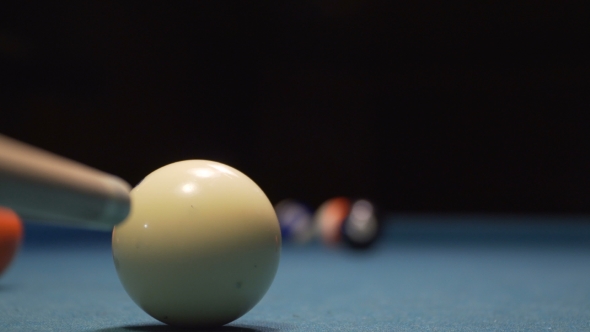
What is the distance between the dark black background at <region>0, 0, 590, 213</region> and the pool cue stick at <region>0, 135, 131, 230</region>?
8.72 m

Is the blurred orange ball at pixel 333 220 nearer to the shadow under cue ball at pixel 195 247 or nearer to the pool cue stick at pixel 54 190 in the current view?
the shadow under cue ball at pixel 195 247

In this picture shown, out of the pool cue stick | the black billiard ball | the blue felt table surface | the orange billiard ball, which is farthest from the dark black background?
the pool cue stick

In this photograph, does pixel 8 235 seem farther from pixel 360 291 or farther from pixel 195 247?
pixel 360 291

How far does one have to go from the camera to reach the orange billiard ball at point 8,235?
3.08 m

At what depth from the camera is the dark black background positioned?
34.5ft

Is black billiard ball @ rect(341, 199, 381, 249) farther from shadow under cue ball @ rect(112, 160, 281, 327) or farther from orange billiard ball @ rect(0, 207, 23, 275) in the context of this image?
shadow under cue ball @ rect(112, 160, 281, 327)

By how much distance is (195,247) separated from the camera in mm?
1997

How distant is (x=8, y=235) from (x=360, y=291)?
172cm

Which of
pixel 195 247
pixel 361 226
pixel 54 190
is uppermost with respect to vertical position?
pixel 54 190

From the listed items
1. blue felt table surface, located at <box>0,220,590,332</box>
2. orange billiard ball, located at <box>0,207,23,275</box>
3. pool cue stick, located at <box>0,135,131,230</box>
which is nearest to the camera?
pool cue stick, located at <box>0,135,131,230</box>

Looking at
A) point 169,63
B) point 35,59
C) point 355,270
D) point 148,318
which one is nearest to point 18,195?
point 148,318

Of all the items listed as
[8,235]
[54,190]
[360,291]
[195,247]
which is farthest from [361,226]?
[54,190]

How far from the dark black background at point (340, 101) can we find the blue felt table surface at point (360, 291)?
379cm

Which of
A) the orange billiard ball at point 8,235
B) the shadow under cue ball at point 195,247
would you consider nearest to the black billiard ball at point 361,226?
the orange billiard ball at point 8,235
